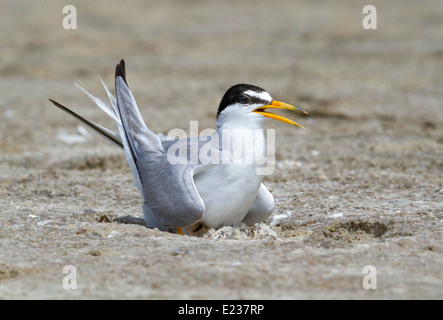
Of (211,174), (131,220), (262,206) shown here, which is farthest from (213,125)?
(211,174)

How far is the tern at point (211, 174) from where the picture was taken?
14.1 ft

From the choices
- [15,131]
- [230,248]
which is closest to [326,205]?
[230,248]

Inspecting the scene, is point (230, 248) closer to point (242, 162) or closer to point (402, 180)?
point (242, 162)

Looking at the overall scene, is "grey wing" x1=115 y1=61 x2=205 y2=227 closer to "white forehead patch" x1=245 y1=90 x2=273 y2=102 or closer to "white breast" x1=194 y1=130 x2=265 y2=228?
"white breast" x1=194 y1=130 x2=265 y2=228

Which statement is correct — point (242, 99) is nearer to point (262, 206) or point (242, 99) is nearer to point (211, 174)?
point (211, 174)

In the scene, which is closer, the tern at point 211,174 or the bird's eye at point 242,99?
the tern at point 211,174

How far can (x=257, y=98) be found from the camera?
14.7 feet

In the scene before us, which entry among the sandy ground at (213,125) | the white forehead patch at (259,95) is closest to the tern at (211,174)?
the white forehead patch at (259,95)

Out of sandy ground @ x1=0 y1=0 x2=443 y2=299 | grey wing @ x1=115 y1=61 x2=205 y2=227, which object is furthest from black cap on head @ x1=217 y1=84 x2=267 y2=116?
sandy ground @ x1=0 y1=0 x2=443 y2=299

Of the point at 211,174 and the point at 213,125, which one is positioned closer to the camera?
the point at 211,174

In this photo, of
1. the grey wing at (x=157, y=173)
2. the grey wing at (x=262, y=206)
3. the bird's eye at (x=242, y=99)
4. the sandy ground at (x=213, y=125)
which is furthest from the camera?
the grey wing at (x=262, y=206)

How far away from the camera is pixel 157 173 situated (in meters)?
4.54

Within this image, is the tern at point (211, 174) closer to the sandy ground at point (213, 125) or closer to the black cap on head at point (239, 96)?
the black cap on head at point (239, 96)

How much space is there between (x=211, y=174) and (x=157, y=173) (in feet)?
1.21
